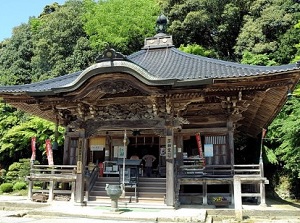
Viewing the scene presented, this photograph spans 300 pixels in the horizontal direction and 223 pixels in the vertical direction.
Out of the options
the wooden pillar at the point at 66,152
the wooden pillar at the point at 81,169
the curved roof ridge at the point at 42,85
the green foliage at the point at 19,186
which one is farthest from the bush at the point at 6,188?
the wooden pillar at the point at 81,169

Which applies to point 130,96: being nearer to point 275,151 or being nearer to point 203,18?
point 275,151

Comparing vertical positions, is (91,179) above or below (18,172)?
above

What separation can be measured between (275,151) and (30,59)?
3745cm


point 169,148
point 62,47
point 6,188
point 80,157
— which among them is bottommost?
point 6,188

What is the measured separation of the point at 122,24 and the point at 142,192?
89.7ft

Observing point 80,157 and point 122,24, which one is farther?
point 122,24

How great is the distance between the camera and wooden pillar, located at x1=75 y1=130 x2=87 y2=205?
38.0 feet

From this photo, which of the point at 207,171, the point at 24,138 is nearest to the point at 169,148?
the point at 207,171

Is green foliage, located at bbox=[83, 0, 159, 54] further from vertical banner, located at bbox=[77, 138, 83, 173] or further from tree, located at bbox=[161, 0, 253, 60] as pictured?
vertical banner, located at bbox=[77, 138, 83, 173]

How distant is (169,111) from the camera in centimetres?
1115

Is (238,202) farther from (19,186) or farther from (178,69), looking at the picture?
(19,186)

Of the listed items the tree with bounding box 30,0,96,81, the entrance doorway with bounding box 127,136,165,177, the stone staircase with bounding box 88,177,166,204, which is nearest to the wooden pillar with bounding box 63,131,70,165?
the stone staircase with bounding box 88,177,166,204

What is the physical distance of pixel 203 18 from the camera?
3247 cm

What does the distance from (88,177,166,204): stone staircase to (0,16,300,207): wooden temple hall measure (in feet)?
0.13
